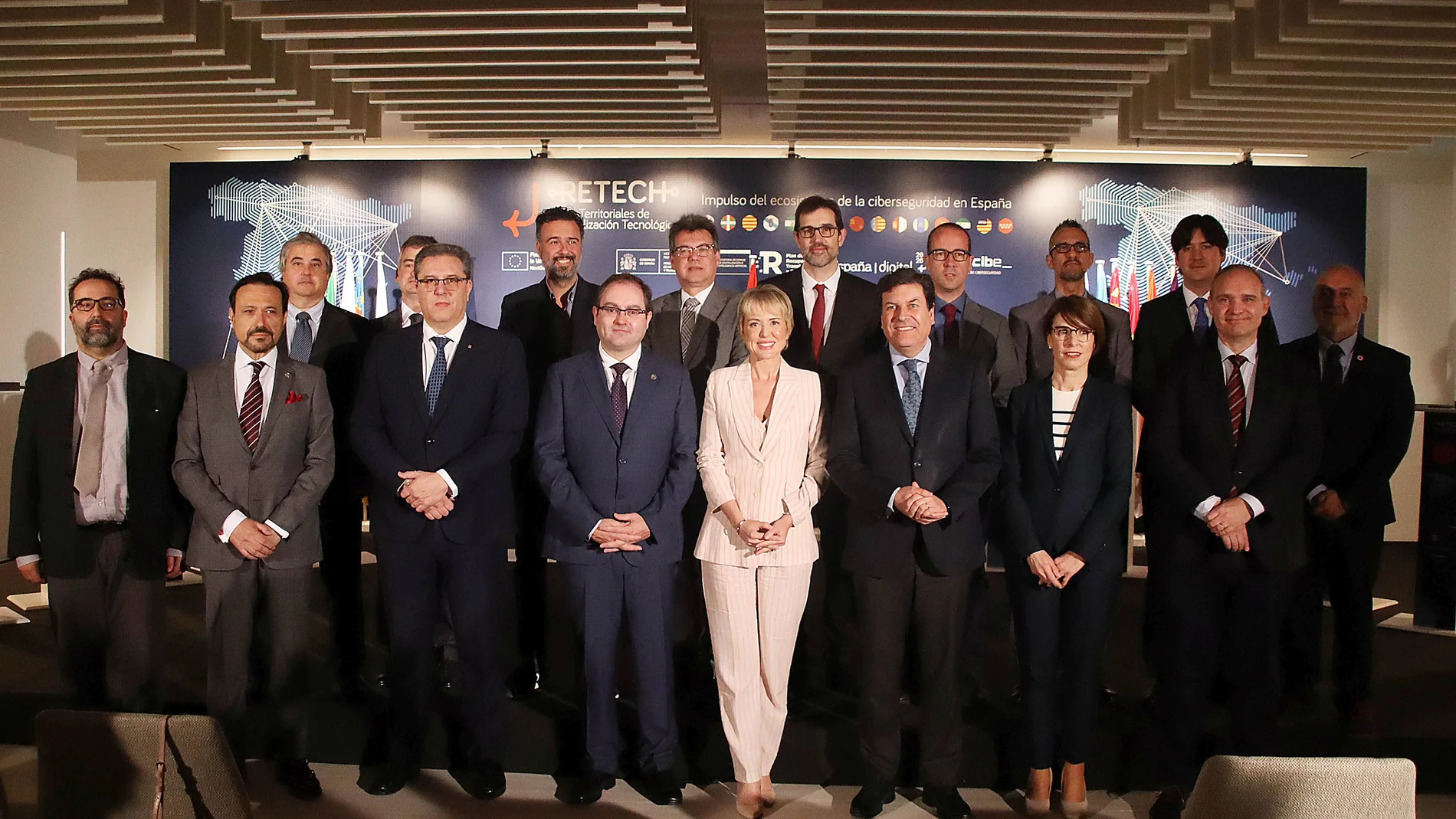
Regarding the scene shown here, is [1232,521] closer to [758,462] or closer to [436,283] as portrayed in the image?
[758,462]

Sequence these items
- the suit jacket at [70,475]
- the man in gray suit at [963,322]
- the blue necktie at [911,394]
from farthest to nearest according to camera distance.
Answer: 1. the man in gray suit at [963,322]
2. the suit jacket at [70,475]
3. the blue necktie at [911,394]

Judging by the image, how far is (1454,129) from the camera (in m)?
6.38

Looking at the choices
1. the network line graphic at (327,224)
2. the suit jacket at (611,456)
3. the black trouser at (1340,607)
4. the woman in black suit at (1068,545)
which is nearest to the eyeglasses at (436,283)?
the suit jacket at (611,456)

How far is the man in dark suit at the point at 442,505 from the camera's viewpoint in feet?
11.3

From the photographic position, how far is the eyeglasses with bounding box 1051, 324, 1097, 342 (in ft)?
10.9

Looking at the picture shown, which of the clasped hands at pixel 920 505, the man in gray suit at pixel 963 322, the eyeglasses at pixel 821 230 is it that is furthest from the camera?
the man in gray suit at pixel 963 322

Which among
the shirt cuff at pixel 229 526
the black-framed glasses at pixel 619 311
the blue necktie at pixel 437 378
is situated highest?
the black-framed glasses at pixel 619 311

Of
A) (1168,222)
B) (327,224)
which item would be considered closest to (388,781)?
(327,224)

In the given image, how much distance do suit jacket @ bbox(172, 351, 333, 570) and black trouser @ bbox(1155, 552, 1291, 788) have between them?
3.03 metres

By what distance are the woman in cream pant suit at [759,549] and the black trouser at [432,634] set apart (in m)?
0.78

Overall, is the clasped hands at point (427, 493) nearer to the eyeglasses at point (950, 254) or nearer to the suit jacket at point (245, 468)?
the suit jacket at point (245, 468)

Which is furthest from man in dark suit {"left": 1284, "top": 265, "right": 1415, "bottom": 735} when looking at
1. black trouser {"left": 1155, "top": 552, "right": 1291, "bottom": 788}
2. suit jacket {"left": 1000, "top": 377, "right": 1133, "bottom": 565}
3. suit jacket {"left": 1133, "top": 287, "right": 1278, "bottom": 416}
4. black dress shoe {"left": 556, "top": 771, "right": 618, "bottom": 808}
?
black dress shoe {"left": 556, "top": 771, "right": 618, "bottom": 808}

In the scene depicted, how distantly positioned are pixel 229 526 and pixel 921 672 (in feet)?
7.91

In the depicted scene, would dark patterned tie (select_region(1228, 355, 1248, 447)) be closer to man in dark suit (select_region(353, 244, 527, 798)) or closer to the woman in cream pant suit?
the woman in cream pant suit
